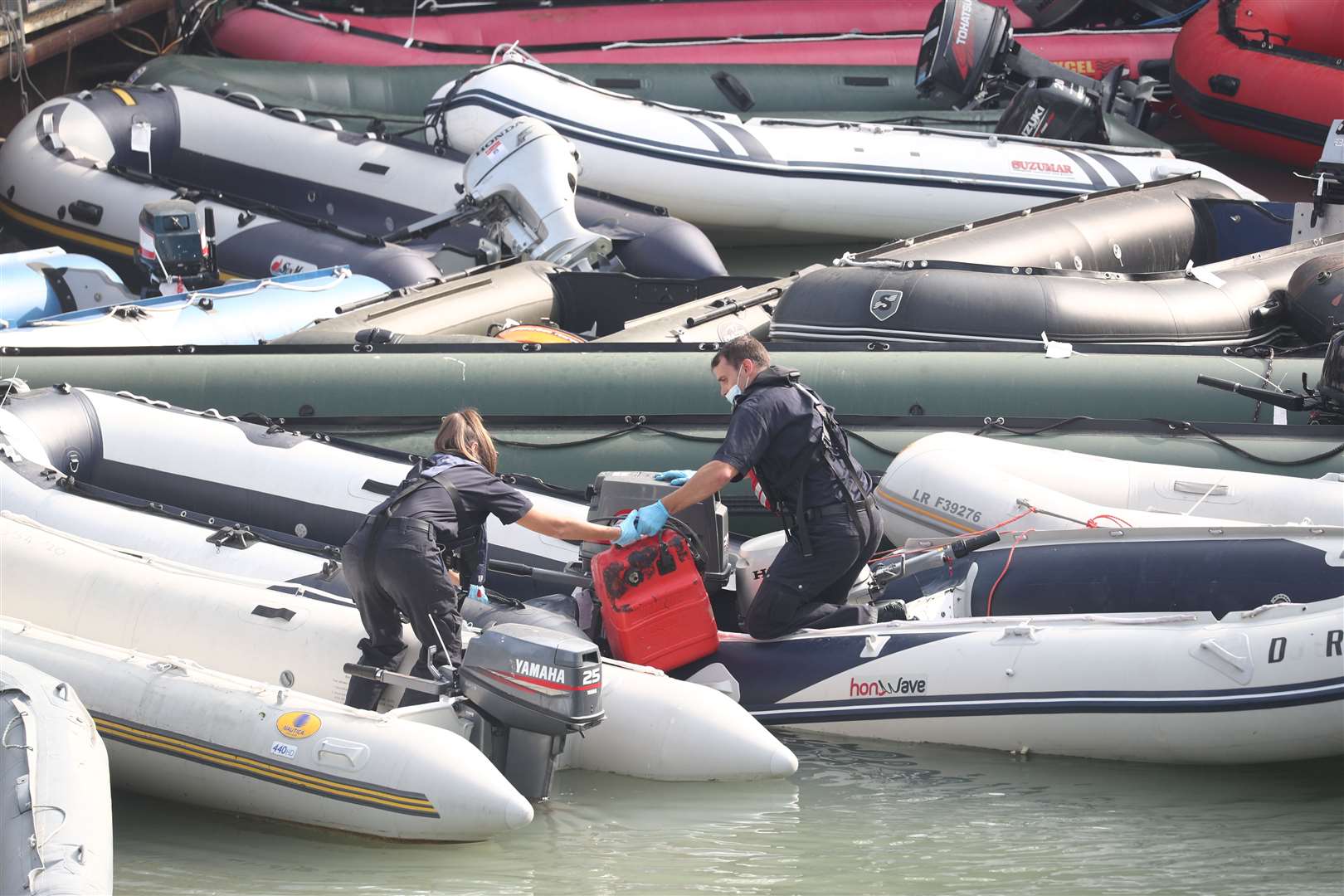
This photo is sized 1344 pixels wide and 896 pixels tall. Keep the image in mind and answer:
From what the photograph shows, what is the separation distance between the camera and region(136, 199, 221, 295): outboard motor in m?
8.21

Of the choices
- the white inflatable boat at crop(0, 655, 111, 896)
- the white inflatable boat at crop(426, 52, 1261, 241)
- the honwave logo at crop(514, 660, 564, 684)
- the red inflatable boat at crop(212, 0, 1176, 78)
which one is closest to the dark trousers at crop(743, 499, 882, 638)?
the honwave logo at crop(514, 660, 564, 684)

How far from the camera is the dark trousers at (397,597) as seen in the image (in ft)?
14.1

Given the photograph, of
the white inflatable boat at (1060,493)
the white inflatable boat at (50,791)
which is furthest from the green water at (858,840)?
the white inflatable boat at (1060,493)

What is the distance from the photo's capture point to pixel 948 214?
939 centimetres

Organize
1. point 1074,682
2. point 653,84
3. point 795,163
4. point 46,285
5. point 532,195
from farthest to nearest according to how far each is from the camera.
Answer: point 653,84, point 795,163, point 532,195, point 46,285, point 1074,682

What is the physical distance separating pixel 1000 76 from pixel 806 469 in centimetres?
633

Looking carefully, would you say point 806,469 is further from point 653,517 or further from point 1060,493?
point 1060,493

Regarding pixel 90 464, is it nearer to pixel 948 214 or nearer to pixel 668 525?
pixel 668 525

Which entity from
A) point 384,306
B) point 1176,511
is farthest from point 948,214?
point 1176,511

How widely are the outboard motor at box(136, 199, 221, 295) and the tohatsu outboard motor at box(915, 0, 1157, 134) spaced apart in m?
4.44

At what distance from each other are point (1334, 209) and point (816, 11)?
5445 millimetres

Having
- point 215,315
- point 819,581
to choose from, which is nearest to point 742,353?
point 819,581

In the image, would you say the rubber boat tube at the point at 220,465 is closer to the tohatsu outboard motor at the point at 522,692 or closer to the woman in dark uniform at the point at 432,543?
the woman in dark uniform at the point at 432,543

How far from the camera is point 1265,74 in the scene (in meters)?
10.3
